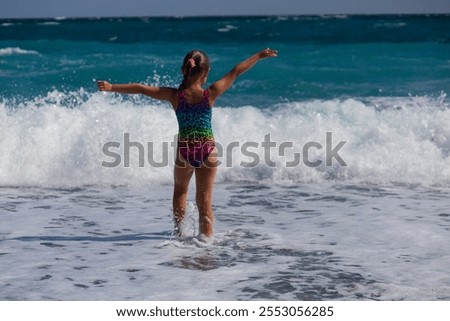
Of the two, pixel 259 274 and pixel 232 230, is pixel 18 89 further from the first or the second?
pixel 259 274

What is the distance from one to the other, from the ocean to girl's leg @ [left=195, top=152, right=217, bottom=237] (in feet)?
0.64

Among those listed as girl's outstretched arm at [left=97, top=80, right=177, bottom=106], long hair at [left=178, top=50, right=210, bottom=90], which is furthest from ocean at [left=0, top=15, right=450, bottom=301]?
long hair at [left=178, top=50, right=210, bottom=90]

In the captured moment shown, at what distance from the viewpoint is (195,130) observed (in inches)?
212

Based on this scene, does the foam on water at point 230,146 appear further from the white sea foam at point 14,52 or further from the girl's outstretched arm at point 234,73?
the white sea foam at point 14,52

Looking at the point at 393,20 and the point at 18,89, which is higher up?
the point at 393,20

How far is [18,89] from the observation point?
16297 mm

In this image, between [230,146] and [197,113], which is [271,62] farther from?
[197,113]

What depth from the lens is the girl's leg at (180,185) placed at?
A: 552 centimetres

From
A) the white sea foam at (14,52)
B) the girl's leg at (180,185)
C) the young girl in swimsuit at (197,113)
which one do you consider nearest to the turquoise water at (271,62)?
the white sea foam at (14,52)

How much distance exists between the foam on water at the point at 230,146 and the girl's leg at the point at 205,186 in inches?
115

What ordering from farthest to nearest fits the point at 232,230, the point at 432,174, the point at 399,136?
the point at 399,136
the point at 432,174
the point at 232,230

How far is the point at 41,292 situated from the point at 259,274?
1349 millimetres

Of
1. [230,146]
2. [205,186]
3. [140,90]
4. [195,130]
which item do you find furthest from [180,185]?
[230,146]
